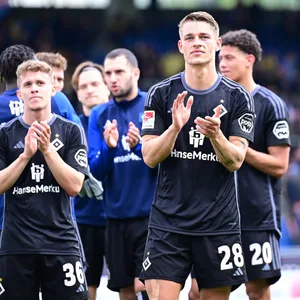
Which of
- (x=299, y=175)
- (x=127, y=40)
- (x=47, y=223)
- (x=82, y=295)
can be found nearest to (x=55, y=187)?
(x=47, y=223)

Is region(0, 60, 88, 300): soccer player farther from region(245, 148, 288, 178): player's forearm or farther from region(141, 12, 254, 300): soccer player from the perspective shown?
region(245, 148, 288, 178): player's forearm

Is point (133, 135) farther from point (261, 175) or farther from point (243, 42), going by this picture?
point (243, 42)

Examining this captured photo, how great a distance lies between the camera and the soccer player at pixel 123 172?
7.58 metres

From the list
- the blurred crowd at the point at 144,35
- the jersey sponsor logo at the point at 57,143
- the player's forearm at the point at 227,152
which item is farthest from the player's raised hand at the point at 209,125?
the blurred crowd at the point at 144,35

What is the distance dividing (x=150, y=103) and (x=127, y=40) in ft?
58.6

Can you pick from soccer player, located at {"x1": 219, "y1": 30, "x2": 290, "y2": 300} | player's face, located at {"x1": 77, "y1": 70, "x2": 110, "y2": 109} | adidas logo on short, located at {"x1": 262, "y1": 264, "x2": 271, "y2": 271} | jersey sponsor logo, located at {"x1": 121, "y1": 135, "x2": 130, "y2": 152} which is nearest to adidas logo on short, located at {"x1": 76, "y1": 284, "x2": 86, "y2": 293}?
soccer player, located at {"x1": 219, "y1": 30, "x2": 290, "y2": 300}

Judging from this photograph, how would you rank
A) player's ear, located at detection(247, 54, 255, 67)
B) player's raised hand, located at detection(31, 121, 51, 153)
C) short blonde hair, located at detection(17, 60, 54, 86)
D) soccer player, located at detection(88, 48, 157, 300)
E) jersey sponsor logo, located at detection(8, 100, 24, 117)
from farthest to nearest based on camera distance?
1. soccer player, located at detection(88, 48, 157, 300)
2. player's ear, located at detection(247, 54, 255, 67)
3. jersey sponsor logo, located at detection(8, 100, 24, 117)
4. short blonde hair, located at detection(17, 60, 54, 86)
5. player's raised hand, located at detection(31, 121, 51, 153)

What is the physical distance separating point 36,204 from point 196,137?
1246 millimetres

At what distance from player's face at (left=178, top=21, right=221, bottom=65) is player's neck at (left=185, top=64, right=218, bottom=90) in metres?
0.06

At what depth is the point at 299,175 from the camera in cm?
1440

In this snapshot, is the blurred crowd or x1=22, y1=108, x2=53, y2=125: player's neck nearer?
x1=22, y1=108, x2=53, y2=125: player's neck

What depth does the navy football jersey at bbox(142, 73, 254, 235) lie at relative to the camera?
5.93 metres

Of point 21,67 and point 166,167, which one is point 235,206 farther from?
point 21,67

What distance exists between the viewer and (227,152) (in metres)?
5.71
